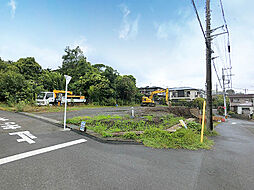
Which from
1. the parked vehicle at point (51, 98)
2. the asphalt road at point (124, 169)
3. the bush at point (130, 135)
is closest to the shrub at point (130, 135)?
the bush at point (130, 135)

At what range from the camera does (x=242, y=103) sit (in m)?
28.4

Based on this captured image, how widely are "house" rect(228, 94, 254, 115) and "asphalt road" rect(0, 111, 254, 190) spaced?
2964cm

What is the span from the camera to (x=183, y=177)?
6.95ft

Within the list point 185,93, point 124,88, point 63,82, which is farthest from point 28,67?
point 185,93

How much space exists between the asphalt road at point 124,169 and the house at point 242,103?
2964cm

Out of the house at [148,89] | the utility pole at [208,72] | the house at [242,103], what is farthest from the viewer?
the house at [148,89]

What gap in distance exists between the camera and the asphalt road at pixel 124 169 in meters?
1.88

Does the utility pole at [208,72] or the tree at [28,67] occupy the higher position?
the tree at [28,67]

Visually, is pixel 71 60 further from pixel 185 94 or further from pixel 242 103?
pixel 242 103

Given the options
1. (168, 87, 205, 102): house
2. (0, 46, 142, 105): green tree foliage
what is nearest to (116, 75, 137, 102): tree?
(0, 46, 142, 105): green tree foliage

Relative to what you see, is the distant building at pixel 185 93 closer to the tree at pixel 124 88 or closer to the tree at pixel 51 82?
the tree at pixel 124 88

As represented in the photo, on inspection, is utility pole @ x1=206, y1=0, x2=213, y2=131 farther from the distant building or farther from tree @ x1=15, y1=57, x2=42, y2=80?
the distant building

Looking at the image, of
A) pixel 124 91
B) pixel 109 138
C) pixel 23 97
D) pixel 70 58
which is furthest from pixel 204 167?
pixel 70 58

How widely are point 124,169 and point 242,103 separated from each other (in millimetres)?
37232
